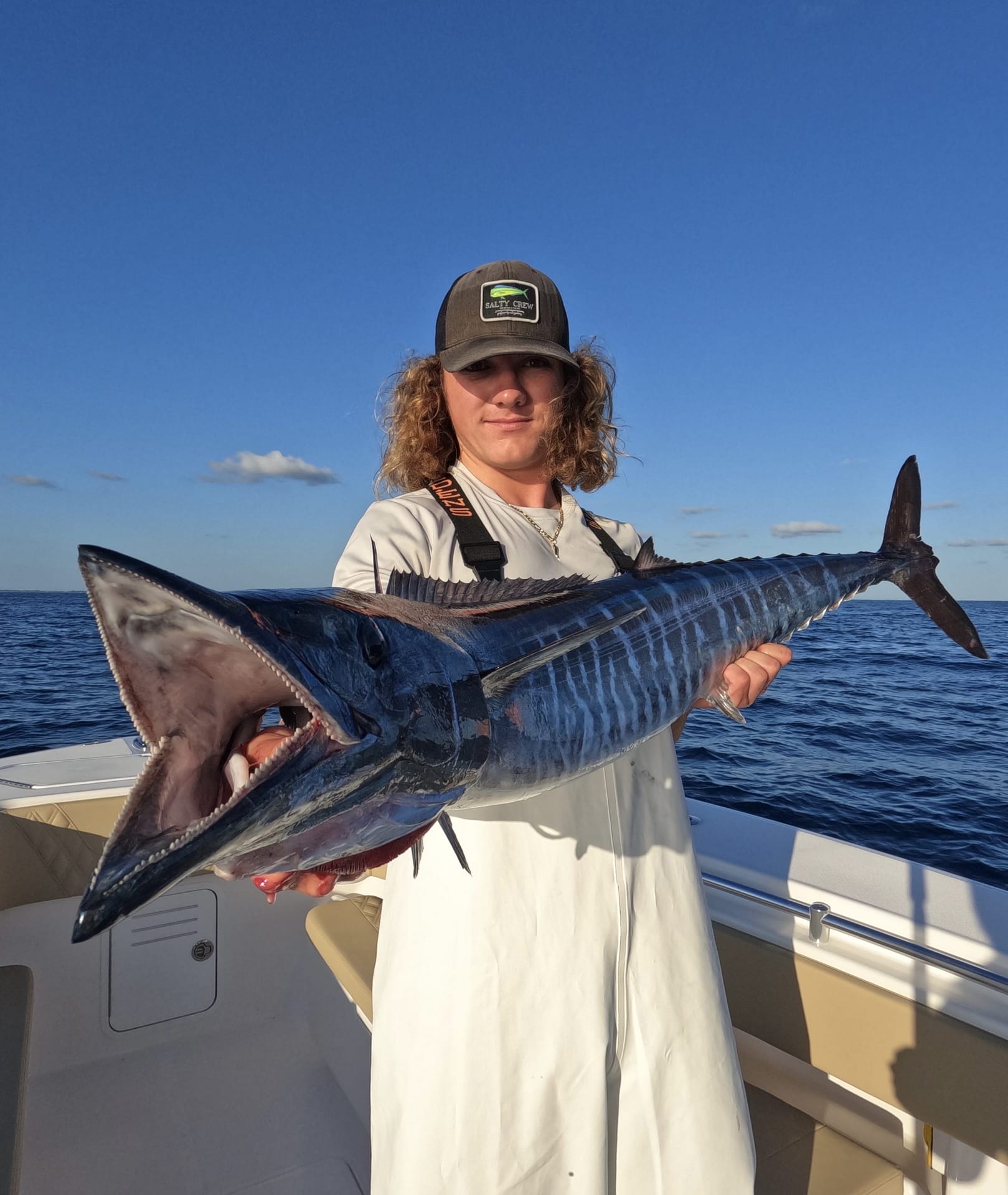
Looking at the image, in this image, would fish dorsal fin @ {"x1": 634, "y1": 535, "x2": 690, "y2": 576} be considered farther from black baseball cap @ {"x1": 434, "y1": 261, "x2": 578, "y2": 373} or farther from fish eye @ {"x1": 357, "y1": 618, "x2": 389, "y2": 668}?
fish eye @ {"x1": 357, "y1": 618, "x2": 389, "y2": 668}

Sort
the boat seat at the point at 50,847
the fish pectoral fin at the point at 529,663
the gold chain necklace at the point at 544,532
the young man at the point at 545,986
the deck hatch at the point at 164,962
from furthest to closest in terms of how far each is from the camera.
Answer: the deck hatch at the point at 164,962 → the boat seat at the point at 50,847 → the gold chain necklace at the point at 544,532 → the young man at the point at 545,986 → the fish pectoral fin at the point at 529,663

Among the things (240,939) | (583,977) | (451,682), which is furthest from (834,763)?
(451,682)

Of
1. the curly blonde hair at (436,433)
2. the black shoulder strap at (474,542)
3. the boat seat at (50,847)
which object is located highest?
the curly blonde hair at (436,433)

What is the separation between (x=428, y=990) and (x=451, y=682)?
92cm

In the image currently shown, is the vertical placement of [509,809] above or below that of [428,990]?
above

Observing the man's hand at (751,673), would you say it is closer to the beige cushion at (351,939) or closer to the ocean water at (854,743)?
the beige cushion at (351,939)

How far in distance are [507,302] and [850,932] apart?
7.69 ft

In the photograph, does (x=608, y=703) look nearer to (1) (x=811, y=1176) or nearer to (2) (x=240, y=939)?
(1) (x=811, y=1176)

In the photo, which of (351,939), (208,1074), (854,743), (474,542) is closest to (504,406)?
(474,542)

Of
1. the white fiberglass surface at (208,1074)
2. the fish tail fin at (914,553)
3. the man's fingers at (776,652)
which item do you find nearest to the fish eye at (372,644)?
the man's fingers at (776,652)

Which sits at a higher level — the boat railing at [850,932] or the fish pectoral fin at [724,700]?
the fish pectoral fin at [724,700]

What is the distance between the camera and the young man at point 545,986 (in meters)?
1.73

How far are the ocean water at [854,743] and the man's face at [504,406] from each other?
7330mm

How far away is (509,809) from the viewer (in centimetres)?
181
